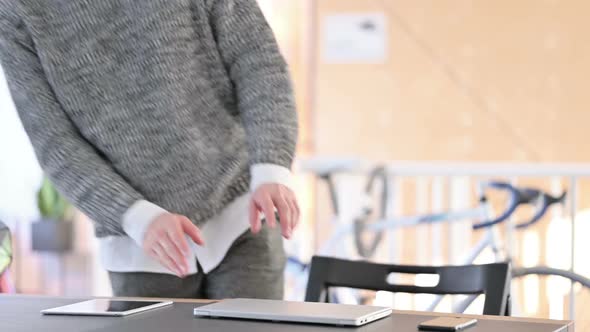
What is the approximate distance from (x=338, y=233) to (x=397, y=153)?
7.03 feet

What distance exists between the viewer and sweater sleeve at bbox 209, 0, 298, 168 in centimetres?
147

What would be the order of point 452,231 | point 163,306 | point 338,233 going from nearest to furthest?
1. point 163,306
2. point 338,233
3. point 452,231

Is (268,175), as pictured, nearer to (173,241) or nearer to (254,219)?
(254,219)

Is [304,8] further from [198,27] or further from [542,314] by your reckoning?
[198,27]

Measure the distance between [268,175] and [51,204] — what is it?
3.87m

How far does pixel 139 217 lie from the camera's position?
1.36 m

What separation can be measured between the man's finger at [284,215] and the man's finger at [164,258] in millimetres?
162

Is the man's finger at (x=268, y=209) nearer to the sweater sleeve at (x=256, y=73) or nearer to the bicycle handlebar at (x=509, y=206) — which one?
the sweater sleeve at (x=256, y=73)

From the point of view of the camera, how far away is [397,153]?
519 cm

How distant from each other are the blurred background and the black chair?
133 inches

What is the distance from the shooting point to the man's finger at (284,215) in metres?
1.34

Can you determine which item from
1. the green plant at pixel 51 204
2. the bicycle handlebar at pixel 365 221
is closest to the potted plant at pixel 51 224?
the green plant at pixel 51 204

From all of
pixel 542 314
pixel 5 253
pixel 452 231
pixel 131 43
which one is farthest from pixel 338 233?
pixel 131 43

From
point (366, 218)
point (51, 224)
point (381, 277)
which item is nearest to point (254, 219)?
point (381, 277)
